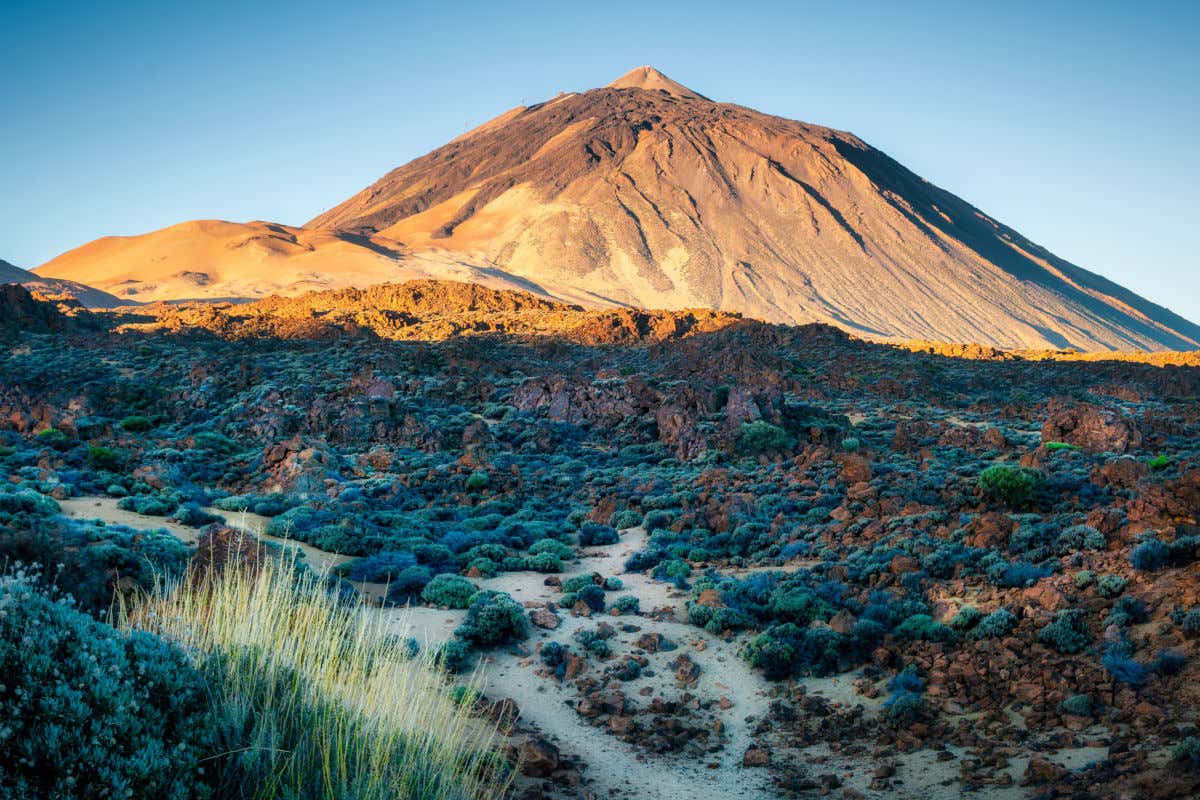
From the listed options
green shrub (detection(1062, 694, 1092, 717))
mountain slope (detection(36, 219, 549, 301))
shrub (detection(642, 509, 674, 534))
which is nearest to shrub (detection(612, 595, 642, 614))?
shrub (detection(642, 509, 674, 534))

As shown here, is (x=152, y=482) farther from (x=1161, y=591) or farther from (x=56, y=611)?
(x=1161, y=591)

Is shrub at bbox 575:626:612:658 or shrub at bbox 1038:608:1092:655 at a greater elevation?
shrub at bbox 1038:608:1092:655

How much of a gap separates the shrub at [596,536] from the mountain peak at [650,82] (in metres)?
164

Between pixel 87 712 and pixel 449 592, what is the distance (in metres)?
7.99

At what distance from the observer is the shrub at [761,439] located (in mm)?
20578

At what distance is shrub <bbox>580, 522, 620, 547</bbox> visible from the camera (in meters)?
15.4

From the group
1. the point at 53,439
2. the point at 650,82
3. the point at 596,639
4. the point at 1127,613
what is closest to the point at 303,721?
the point at 596,639

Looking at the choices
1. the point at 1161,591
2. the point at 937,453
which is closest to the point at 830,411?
the point at 937,453

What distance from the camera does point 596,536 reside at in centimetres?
1548

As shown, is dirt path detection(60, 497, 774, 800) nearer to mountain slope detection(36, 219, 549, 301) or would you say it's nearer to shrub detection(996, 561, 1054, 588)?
shrub detection(996, 561, 1054, 588)

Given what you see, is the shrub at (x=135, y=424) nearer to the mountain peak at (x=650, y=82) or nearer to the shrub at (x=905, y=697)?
the shrub at (x=905, y=697)

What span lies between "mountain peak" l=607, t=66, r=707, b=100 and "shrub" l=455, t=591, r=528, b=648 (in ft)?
553

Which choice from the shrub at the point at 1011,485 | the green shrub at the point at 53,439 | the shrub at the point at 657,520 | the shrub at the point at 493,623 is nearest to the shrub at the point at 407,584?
the shrub at the point at 493,623

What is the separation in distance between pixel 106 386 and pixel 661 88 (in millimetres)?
156624
